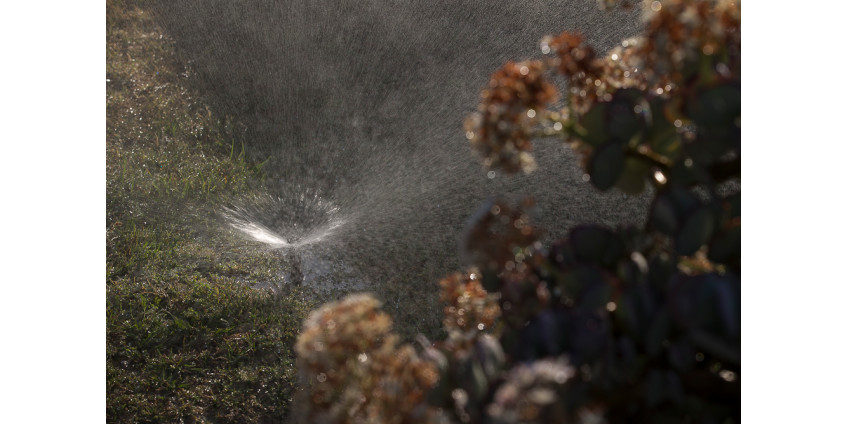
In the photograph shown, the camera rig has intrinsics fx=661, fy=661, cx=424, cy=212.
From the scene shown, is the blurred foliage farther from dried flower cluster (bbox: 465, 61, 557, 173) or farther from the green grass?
the green grass

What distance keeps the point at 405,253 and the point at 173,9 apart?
2012 mm

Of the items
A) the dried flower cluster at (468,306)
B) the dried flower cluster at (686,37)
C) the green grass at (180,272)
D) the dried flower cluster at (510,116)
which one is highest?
the dried flower cluster at (686,37)

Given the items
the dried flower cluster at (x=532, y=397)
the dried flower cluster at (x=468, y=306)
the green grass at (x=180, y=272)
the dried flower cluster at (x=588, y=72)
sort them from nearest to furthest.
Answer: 1. the dried flower cluster at (x=532, y=397)
2. the dried flower cluster at (x=588, y=72)
3. the dried flower cluster at (x=468, y=306)
4. the green grass at (x=180, y=272)

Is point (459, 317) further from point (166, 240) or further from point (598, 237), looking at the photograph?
point (166, 240)

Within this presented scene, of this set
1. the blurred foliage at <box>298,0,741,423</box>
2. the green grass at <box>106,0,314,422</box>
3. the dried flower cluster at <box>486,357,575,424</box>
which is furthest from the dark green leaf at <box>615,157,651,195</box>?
the green grass at <box>106,0,314,422</box>

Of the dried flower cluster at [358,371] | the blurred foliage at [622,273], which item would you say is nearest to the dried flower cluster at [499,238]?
the blurred foliage at [622,273]

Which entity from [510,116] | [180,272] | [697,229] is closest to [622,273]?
[697,229]

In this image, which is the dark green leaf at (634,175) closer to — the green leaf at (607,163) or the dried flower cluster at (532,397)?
the green leaf at (607,163)

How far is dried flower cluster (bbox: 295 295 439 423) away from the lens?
0.59 m

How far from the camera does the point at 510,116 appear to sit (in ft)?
2.16

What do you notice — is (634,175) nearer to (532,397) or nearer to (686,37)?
(686,37)

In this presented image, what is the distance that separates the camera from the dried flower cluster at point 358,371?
1.95 ft

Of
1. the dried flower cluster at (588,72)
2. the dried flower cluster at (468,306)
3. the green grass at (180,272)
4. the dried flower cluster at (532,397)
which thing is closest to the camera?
the dried flower cluster at (532,397)
